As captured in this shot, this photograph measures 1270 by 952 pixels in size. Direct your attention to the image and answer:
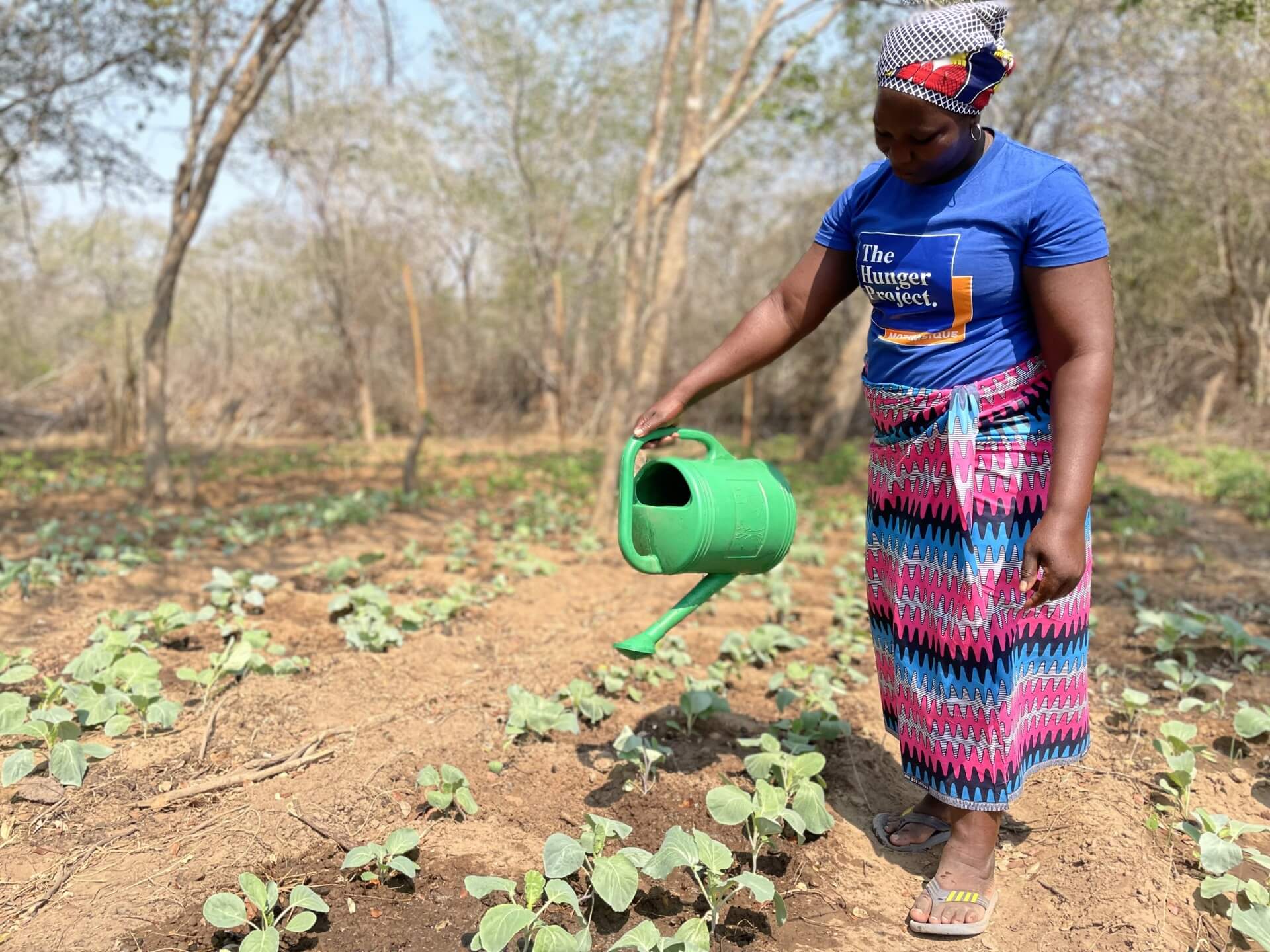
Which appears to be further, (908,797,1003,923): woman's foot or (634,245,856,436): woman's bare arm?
(634,245,856,436): woman's bare arm

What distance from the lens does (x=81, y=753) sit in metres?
2.23

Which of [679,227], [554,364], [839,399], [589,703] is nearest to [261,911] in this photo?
[589,703]

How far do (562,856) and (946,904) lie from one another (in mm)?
781

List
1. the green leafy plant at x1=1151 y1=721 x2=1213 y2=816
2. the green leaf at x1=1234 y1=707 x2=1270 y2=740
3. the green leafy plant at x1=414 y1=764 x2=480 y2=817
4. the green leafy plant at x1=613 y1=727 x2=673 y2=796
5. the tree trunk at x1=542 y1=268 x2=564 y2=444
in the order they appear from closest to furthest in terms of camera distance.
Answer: the green leafy plant at x1=414 y1=764 x2=480 y2=817
the green leafy plant at x1=1151 y1=721 x2=1213 y2=816
the green leafy plant at x1=613 y1=727 x2=673 y2=796
the green leaf at x1=1234 y1=707 x2=1270 y2=740
the tree trunk at x1=542 y1=268 x2=564 y2=444

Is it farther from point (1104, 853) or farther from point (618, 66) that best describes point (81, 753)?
point (618, 66)

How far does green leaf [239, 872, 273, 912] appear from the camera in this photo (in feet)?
5.57

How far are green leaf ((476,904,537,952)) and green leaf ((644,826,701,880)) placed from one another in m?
0.25

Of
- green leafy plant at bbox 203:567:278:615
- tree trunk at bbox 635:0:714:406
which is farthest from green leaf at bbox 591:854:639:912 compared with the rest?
tree trunk at bbox 635:0:714:406

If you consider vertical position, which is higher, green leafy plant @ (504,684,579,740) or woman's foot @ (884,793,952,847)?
green leafy plant @ (504,684,579,740)

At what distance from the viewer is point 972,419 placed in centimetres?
181

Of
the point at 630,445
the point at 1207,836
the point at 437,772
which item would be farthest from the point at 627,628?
the point at 1207,836

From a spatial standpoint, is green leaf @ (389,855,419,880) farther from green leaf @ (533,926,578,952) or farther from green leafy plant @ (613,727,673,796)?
green leafy plant @ (613,727,673,796)

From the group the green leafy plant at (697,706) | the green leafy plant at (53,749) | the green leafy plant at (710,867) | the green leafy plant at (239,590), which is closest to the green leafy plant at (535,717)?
the green leafy plant at (697,706)

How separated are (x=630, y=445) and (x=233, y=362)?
13600mm
